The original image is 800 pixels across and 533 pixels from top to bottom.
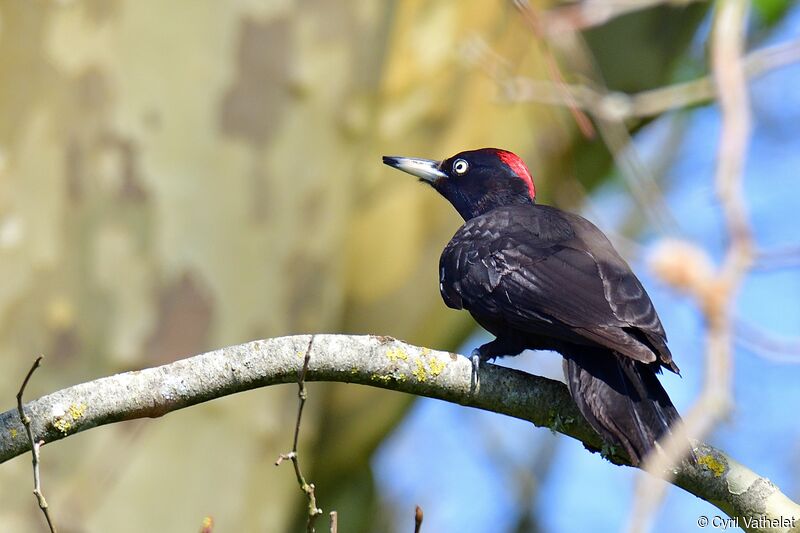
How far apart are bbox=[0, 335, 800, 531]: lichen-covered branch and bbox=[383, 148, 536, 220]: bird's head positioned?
6.56ft

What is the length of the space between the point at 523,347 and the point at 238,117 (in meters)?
3.11

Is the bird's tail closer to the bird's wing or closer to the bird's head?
the bird's wing

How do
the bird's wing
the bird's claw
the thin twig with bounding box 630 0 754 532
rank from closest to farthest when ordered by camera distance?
the thin twig with bounding box 630 0 754 532 < the bird's claw < the bird's wing

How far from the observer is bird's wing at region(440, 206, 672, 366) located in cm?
373

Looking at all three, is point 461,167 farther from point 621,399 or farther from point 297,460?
point 297,460

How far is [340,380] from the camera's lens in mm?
3240

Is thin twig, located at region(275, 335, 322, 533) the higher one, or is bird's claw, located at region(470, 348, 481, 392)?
bird's claw, located at region(470, 348, 481, 392)

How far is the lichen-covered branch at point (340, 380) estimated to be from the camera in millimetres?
2957

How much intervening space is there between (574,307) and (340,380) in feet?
3.31

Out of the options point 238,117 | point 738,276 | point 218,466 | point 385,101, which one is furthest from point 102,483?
point 738,276

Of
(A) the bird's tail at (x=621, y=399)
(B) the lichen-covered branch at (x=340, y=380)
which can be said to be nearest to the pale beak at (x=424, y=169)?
(A) the bird's tail at (x=621, y=399)

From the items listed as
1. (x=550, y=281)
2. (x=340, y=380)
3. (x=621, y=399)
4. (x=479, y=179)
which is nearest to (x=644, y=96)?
(x=479, y=179)

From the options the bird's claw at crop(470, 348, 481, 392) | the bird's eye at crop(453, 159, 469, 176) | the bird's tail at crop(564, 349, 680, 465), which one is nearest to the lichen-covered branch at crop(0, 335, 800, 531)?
the bird's claw at crop(470, 348, 481, 392)

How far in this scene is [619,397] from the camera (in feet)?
11.7
